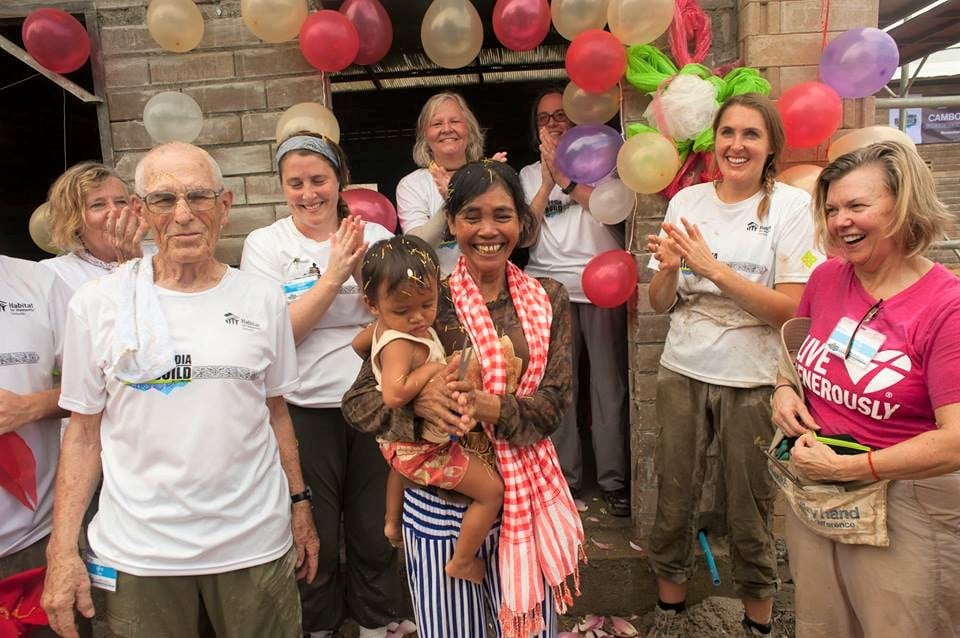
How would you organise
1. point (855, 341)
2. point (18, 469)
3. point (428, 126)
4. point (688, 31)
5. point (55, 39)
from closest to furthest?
point (855, 341) < point (18, 469) < point (688, 31) < point (55, 39) < point (428, 126)

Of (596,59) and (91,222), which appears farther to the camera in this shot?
(596,59)

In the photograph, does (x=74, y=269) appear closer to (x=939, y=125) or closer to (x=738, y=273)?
(x=738, y=273)

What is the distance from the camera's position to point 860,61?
Result: 2.91 metres

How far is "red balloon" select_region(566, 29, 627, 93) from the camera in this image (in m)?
3.01

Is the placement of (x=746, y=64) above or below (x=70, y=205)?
above

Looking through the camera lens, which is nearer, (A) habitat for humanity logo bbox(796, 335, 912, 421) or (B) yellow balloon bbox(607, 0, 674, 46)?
(A) habitat for humanity logo bbox(796, 335, 912, 421)

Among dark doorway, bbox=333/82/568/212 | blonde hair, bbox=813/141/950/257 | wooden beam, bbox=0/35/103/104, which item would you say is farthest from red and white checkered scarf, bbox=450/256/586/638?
dark doorway, bbox=333/82/568/212

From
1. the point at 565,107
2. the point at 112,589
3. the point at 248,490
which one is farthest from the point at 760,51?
the point at 112,589

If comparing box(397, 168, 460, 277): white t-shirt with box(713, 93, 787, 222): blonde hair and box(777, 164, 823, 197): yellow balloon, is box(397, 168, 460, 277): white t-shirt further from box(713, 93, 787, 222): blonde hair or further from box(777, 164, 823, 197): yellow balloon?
box(777, 164, 823, 197): yellow balloon

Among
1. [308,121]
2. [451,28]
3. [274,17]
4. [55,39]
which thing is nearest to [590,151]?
[451,28]

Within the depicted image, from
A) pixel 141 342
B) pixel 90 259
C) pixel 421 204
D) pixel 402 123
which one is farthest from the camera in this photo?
pixel 402 123

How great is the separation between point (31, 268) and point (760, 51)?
3333 mm

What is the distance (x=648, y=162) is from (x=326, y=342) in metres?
1.67

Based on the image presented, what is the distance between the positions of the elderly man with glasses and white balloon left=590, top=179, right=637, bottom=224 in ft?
6.34
